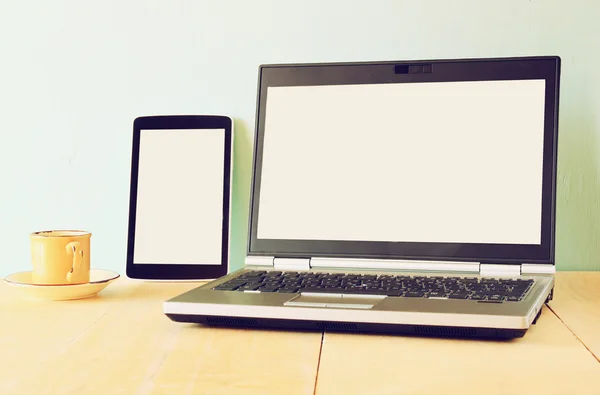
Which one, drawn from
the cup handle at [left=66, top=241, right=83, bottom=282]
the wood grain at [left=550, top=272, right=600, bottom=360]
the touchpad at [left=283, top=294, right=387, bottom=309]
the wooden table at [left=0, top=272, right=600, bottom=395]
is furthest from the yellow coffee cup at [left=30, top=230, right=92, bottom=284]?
the wood grain at [left=550, top=272, right=600, bottom=360]

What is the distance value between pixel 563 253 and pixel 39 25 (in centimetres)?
97

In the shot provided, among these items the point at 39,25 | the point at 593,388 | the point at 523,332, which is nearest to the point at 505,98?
the point at 523,332

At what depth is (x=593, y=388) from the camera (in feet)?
1.74

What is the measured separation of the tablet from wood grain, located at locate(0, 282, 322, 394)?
237 mm

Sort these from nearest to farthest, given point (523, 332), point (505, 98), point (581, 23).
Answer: point (523, 332) → point (505, 98) → point (581, 23)

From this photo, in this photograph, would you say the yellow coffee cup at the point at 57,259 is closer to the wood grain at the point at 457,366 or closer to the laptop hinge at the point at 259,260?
the laptop hinge at the point at 259,260

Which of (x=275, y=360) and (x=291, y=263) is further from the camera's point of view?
(x=291, y=263)

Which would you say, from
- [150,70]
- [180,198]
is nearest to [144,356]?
[180,198]

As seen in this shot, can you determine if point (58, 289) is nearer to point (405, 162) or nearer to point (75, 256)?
point (75, 256)

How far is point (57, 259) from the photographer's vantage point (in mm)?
930

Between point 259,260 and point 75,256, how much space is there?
0.85 ft

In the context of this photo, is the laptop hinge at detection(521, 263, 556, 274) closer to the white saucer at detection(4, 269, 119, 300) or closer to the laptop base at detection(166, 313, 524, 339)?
the laptop base at detection(166, 313, 524, 339)

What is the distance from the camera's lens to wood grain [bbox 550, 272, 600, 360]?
0.70 m

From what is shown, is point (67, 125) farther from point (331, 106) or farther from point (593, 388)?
point (593, 388)
